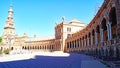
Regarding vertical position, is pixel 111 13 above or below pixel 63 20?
below

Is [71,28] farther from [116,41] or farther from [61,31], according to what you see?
[116,41]

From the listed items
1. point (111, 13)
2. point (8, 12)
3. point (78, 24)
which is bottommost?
point (111, 13)

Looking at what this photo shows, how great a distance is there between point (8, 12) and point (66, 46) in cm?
5068

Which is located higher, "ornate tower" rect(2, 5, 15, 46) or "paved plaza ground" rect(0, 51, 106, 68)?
"ornate tower" rect(2, 5, 15, 46)

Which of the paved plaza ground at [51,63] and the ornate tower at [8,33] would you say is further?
the ornate tower at [8,33]

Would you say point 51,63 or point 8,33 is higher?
point 8,33

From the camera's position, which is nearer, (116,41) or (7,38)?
(116,41)

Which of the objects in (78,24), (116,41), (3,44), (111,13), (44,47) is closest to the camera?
(116,41)

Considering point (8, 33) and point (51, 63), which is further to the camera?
point (8, 33)

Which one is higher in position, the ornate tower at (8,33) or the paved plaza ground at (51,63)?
the ornate tower at (8,33)

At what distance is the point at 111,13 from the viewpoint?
2114 cm

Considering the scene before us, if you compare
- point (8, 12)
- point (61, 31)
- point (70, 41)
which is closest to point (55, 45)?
point (61, 31)

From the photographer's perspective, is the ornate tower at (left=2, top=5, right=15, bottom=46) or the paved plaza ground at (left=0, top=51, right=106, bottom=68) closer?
the paved plaza ground at (left=0, top=51, right=106, bottom=68)

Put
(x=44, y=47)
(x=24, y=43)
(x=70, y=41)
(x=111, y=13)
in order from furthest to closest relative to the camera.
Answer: (x=24, y=43) < (x=44, y=47) < (x=70, y=41) < (x=111, y=13)
